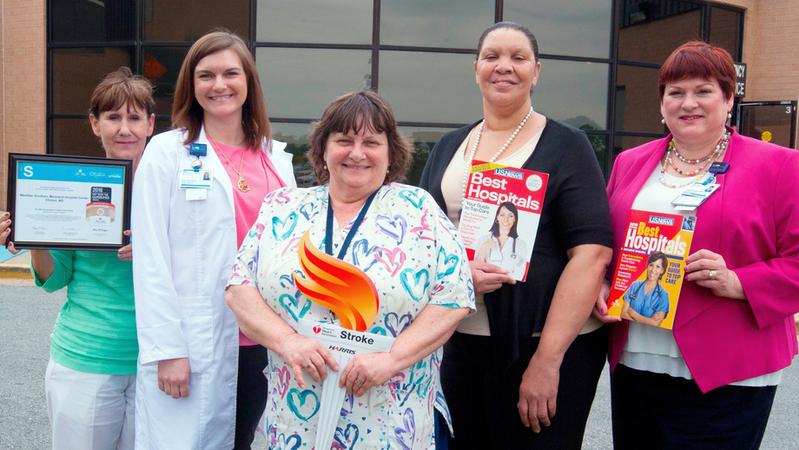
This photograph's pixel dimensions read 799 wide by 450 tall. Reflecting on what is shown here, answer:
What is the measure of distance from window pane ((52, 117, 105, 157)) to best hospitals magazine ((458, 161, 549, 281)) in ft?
47.5

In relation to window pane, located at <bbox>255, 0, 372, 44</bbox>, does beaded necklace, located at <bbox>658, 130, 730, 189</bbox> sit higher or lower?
lower

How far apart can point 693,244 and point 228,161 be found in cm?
190

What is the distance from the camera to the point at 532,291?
2.73 meters

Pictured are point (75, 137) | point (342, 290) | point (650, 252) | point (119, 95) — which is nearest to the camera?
point (342, 290)

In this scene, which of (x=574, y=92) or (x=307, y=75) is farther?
(x=574, y=92)

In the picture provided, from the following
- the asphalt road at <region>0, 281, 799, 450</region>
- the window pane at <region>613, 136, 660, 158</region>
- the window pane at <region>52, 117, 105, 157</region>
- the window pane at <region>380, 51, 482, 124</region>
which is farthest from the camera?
the window pane at <region>52, 117, 105, 157</region>

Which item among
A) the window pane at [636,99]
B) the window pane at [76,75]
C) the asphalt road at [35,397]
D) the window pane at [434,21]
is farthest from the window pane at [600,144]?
the window pane at [76,75]

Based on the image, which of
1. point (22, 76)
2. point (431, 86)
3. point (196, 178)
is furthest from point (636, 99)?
point (196, 178)

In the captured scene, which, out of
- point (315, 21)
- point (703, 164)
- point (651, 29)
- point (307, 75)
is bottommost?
point (703, 164)

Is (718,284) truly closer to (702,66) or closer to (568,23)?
(702,66)

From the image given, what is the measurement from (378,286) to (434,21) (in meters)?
12.7

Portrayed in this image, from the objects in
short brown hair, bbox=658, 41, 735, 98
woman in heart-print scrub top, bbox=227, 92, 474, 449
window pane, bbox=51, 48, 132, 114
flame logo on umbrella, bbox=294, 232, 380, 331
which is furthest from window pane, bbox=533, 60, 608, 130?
flame logo on umbrella, bbox=294, 232, 380, 331

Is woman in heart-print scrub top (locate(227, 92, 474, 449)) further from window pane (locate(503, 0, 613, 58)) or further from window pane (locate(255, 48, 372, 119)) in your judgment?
window pane (locate(503, 0, 613, 58))

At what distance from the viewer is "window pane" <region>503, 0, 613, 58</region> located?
14.4m
